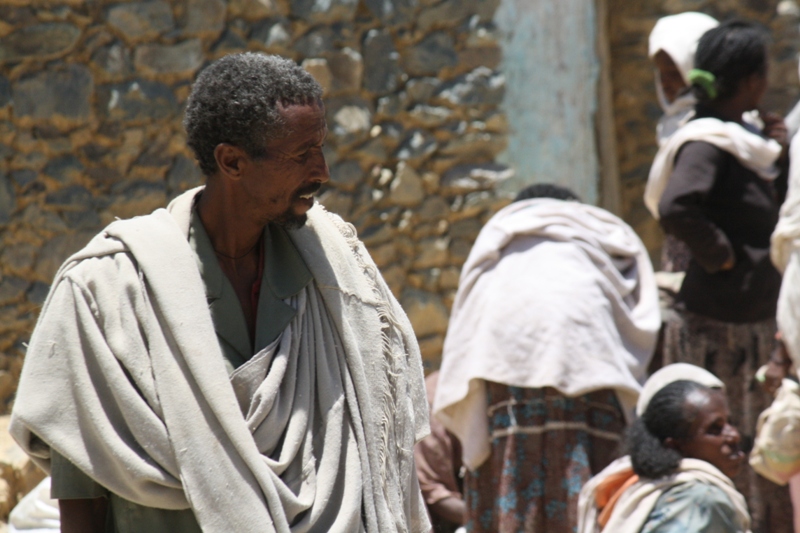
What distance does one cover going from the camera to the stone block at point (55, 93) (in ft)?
19.1

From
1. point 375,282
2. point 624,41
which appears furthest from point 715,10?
point 375,282

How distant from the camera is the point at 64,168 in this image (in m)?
5.93

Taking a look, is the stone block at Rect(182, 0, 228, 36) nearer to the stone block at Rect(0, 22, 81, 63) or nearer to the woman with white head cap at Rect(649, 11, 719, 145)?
the stone block at Rect(0, 22, 81, 63)

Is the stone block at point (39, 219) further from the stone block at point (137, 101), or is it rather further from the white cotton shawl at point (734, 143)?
the white cotton shawl at point (734, 143)

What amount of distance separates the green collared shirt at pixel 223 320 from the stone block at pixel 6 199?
4.05 m

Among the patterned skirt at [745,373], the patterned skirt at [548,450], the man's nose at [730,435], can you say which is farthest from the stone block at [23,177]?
the man's nose at [730,435]

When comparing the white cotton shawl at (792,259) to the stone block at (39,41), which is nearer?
the white cotton shawl at (792,259)

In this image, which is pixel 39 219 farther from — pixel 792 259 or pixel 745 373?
pixel 792 259

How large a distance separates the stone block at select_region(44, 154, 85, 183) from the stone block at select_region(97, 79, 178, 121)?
30cm

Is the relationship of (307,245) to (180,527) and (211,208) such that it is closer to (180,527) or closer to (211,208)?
(211,208)

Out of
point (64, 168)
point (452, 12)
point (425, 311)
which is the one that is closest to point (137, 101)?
point (64, 168)

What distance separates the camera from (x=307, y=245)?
2.21m

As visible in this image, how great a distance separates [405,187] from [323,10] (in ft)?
3.43

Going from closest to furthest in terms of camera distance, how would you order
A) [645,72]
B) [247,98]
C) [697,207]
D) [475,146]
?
[247,98], [697,207], [475,146], [645,72]
